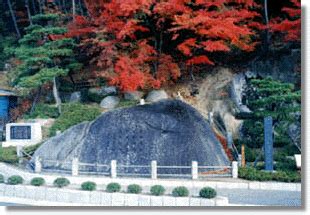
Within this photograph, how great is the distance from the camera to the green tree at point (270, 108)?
7.31 m

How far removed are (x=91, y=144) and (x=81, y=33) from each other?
180cm

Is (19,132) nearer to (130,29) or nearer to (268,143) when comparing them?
(130,29)

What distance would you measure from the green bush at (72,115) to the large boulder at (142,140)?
0.12m

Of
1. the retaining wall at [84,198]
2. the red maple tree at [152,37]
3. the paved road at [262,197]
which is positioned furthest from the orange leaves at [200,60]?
the retaining wall at [84,198]

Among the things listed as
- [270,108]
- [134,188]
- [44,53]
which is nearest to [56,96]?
[44,53]

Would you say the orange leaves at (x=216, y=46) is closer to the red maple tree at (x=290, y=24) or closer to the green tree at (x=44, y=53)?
the red maple tree at (x=290, y=24)

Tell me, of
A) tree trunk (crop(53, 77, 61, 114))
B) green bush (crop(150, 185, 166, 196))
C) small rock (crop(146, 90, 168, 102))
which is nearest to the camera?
green bush (crop(150, 185, 166, 196))

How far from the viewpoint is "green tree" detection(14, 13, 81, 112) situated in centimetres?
805

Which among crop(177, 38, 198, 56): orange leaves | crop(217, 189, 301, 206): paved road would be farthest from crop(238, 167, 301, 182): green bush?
crop(177, 38, 198, 56): orange leaves

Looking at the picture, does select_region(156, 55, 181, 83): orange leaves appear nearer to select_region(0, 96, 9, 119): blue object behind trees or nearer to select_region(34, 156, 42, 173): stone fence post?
select_region(34, 156, 42, 173): stone fence post

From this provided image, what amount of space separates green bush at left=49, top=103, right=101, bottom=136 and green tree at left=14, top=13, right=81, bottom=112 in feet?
0.53

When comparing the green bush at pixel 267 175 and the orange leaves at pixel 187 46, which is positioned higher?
the orange leaves at pixel 187 46

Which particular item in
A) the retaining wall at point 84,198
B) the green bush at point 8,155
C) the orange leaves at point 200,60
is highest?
the orange leaves at point 200,60

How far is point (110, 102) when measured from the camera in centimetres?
831
